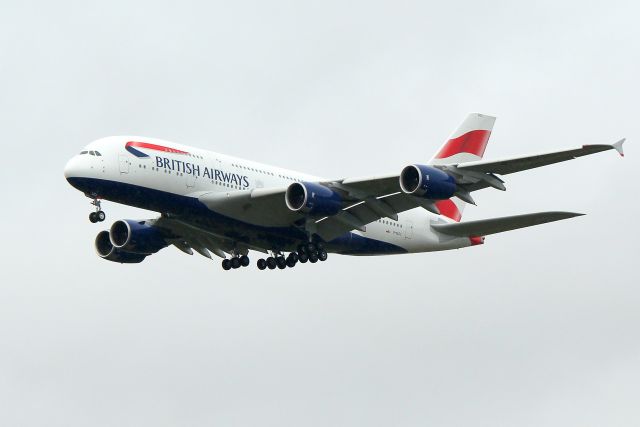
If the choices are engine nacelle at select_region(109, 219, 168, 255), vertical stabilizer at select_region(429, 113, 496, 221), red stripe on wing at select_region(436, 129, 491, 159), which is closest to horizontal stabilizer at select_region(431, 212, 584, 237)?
vertical stabilizer at select_region(429, 113, 496, 221)

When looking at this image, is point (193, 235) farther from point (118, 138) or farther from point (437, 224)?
point (437, 224)

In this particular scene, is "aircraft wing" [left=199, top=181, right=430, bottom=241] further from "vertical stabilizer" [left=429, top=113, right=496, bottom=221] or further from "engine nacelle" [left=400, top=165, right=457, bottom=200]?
"vertical stabilizer" [left=429, top=113, right=496, bottom=221]

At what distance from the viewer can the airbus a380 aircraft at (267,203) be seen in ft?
152

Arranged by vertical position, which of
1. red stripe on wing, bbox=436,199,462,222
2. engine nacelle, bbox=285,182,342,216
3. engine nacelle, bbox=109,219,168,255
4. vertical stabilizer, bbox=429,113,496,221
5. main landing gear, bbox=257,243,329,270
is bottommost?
main landing gear, bbox=257,243,329,270

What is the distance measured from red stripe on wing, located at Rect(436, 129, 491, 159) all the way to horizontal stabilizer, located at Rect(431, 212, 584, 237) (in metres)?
5.11

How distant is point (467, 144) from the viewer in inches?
2334

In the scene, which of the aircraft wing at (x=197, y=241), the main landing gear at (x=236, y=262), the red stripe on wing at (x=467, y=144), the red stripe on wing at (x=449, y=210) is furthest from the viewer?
the red stripe on wing at (x=467, y=144)

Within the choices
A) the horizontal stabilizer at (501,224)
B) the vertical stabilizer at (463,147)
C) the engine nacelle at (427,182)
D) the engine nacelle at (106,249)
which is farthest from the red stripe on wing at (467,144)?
the engine nacelle at (106,249)

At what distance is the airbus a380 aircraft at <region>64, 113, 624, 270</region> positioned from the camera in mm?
46281

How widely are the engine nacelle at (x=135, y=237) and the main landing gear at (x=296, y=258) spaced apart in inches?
172

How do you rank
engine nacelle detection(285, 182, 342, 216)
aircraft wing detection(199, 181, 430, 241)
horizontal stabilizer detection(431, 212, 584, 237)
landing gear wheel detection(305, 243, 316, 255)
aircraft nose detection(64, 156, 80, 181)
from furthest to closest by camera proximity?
landing gear wheel detection(305, 243, 316, 255) → horizontal stabilizer detection(431, 212, 584, 237) → aircraft wing detection(199, 181, 430, 241) → engine nacelle detection(285, 182, 342, 216) → aircraft nose detection(64, 156, 80, 181)

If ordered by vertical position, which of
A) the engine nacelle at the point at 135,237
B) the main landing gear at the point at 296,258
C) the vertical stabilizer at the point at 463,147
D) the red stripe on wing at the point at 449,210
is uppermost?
the vertical stabilizer at the point at 463,147

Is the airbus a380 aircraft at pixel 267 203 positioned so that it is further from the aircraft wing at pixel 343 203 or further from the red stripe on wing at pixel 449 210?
the red stripe on wing at pixel 449 210

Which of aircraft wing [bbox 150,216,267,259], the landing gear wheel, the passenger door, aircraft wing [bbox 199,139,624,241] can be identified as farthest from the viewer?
aircraft wing [bbox 150,216,267,259]
